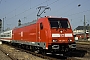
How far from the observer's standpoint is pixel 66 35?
48.5 ft

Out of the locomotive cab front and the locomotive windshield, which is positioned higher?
the locomotive windshield

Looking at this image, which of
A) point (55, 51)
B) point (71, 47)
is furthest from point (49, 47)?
point (71, 47)

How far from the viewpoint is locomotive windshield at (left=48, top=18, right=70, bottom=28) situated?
49.5 ft

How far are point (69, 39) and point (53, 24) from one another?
1.72 metres

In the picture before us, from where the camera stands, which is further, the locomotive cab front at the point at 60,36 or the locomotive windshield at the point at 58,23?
the locomotive windshield at the point at 58,23

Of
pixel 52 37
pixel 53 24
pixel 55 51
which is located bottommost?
pixel 55 51

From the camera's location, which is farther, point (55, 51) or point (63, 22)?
point (63, 22)

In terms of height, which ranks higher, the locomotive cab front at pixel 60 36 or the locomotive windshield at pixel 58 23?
the locomotive windshield at pixel 58 23

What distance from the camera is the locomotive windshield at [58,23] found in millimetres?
15094

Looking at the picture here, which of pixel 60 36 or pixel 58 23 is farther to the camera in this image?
pixel 58 23

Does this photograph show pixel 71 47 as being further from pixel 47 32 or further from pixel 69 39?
pixel 47 32

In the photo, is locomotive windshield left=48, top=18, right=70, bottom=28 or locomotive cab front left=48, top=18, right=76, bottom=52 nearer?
locomotive cab front left=48, top=18, right=76, bottom=52

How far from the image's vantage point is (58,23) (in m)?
15.2

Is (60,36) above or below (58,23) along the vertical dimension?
below
